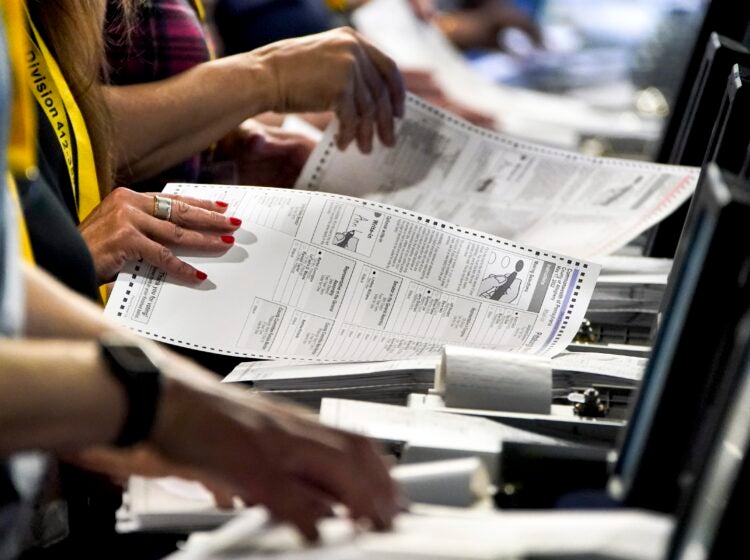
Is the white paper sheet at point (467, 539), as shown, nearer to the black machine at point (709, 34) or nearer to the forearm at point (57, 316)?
the forearm at point (57, 316)

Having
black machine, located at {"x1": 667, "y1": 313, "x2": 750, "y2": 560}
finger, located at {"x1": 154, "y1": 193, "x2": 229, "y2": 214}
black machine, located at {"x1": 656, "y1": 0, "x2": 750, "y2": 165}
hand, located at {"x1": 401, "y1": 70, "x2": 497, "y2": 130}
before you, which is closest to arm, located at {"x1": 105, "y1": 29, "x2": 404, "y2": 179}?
finger, located at {"x1": 154, "y1": 193, "x2": 229, "y2": 214}

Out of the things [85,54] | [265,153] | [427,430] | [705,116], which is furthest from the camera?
[265,153]

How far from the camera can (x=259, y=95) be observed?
139 centimetres

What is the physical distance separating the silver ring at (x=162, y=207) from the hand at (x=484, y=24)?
10.3 feet

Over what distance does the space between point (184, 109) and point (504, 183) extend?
1.26 feet

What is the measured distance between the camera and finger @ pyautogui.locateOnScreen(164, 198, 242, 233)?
110 centimetres

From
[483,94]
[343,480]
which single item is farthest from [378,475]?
[483,94]

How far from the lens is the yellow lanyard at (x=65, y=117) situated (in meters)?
1.12

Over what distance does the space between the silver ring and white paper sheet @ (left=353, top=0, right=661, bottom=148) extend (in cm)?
176

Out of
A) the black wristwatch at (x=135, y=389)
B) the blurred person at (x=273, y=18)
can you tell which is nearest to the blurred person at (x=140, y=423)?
the black wristwatch at (x=135, y=389)

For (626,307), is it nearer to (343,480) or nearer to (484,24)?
(343,480)

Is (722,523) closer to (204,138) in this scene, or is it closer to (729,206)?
(729,206)

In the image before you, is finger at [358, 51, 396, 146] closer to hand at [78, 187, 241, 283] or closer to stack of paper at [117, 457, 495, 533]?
hand at [78, 187, 241, 283]

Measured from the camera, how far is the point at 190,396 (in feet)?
2.00
